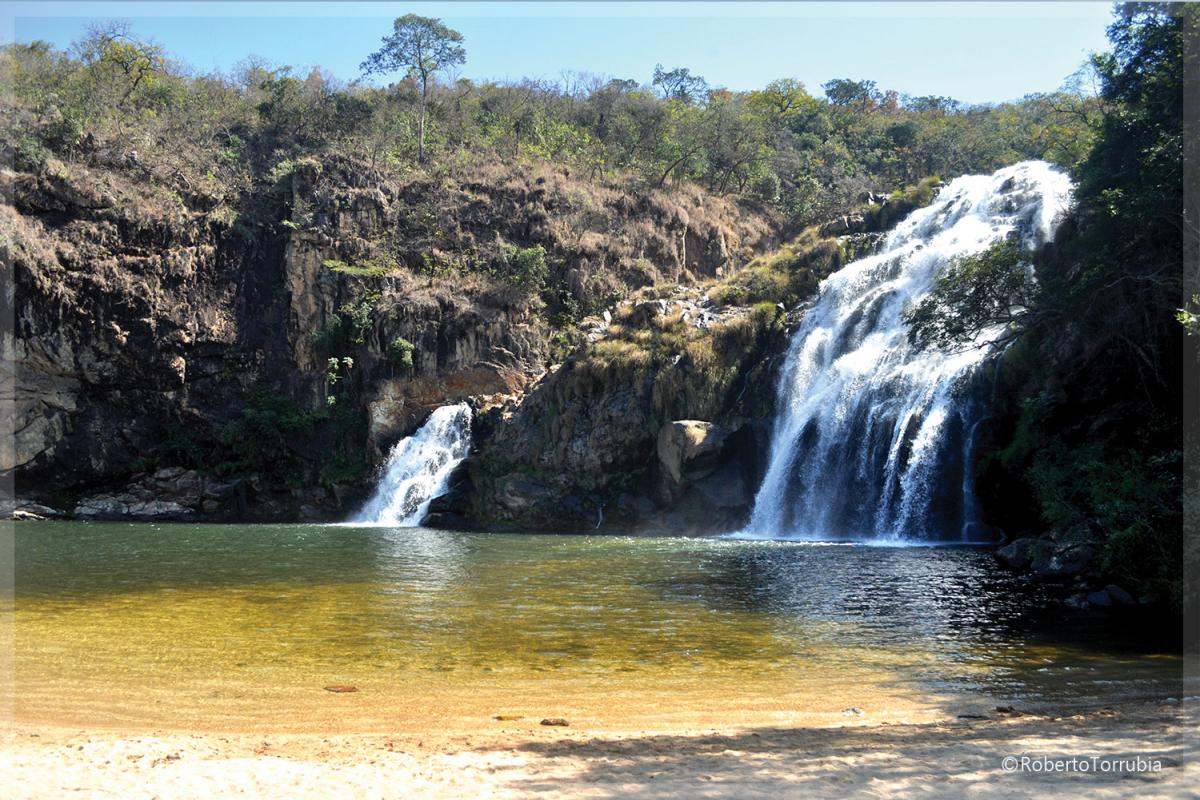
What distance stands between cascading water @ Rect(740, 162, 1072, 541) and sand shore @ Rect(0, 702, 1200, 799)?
15902 millimetres

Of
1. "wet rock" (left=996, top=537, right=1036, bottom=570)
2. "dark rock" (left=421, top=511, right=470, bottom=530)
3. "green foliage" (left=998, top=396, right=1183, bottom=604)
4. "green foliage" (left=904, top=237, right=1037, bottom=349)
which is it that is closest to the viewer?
"green foliage" (left=998, top=396, right=1183, bottom=604)

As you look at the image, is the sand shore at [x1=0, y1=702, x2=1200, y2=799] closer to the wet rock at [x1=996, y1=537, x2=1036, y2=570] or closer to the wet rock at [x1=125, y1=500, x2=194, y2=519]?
the wet rock at [x1=996, y1=537, x2=1036, y2=570]

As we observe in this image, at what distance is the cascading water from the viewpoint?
1029 inches

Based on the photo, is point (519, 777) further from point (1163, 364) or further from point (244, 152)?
point (244, 152)

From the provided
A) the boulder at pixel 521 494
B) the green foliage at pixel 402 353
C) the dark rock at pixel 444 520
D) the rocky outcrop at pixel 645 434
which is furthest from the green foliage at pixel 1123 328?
the green foliage at pixel 402 353

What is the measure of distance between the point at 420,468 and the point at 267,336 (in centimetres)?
1175

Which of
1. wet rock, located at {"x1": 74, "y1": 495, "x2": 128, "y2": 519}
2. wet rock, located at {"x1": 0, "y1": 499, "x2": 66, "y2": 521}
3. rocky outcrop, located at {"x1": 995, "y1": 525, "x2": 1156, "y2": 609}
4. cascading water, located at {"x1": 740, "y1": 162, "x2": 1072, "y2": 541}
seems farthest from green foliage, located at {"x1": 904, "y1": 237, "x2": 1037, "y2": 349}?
wet rock, located at {"x1": 0, "y1": 499, "x2": 66, "y2": 521}

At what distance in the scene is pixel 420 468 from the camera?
3878cm

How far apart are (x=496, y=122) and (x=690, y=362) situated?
30.3 meters

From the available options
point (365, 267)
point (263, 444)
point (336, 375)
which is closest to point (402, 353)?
point (336, 375)

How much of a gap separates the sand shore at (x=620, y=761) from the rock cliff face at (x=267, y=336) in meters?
26.5

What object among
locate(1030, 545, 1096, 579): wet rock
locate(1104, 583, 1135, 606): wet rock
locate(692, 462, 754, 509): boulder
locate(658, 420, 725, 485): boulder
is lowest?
locate(1104, 583, 1135, 606): wet rock

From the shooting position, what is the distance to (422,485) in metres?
38.1

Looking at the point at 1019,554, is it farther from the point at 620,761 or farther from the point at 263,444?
the point at 263,444
